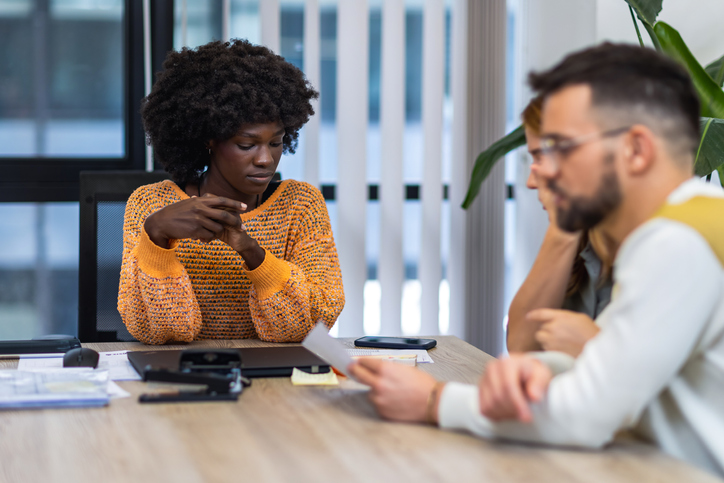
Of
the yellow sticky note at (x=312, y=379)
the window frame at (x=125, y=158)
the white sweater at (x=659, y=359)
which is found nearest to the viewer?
the white sweater at (x=659, y=359)

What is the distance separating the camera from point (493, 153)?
237cm

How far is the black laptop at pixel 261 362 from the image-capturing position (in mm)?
1209

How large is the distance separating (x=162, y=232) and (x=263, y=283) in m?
0.25

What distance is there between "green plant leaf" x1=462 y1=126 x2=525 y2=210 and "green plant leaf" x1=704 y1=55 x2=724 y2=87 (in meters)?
0.60

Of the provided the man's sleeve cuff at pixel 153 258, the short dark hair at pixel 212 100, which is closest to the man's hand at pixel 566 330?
the man's sleeve cuff at pixel 153 258

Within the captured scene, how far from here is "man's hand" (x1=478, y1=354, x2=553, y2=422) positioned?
792 mm

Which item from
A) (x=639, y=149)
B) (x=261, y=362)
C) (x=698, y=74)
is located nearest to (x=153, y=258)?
(x=261, y=362)

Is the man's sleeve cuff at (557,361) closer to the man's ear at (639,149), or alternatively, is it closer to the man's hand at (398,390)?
the man's hand at (398,390)

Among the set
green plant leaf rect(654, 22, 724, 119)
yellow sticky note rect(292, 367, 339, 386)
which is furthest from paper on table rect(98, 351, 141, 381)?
green plant leaf rect(654, 22, 724, 119)

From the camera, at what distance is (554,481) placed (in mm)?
742

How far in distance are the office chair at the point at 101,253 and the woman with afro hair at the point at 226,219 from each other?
139 millimetres

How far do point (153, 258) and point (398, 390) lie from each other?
2.62ft

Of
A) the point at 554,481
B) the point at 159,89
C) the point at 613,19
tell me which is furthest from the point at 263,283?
the point at 613,19

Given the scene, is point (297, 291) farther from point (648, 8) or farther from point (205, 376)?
point (648, 8)
